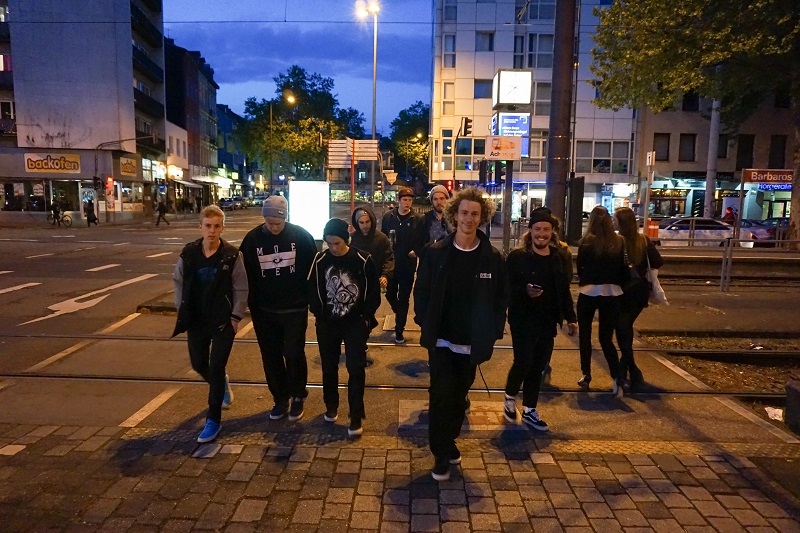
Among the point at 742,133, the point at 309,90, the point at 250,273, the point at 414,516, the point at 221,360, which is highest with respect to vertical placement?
the point at 309,90

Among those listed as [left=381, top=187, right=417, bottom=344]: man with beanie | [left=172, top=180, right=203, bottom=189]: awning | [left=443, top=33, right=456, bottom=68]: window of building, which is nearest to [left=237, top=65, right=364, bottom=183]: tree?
[left=172, top=180, right=203, bottom=189]: awning

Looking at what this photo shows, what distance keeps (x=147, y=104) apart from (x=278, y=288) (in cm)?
4326

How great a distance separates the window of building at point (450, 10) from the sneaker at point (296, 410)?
37461 mm

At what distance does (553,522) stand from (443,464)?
0.81 m

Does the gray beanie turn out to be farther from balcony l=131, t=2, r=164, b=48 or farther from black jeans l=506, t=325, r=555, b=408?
balcony l=131, t=2, r=164, b=48

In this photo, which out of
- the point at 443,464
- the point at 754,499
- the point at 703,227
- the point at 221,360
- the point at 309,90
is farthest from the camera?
the point at 309,90

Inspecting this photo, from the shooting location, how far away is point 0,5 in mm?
35469

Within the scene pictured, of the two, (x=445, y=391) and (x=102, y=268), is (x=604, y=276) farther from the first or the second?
(x=102, y=268)

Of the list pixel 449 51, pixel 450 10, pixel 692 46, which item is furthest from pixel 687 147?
pixel 692 46

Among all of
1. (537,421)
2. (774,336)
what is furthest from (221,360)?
(774,336)

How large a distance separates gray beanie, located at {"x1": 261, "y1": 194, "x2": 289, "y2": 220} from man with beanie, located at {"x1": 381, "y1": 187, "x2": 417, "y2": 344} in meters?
2.35

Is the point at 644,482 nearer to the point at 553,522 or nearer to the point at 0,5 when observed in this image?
the point at 553,522

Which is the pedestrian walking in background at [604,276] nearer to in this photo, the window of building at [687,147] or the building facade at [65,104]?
the window of building at [687,147]

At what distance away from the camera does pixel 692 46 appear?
54.7ft
